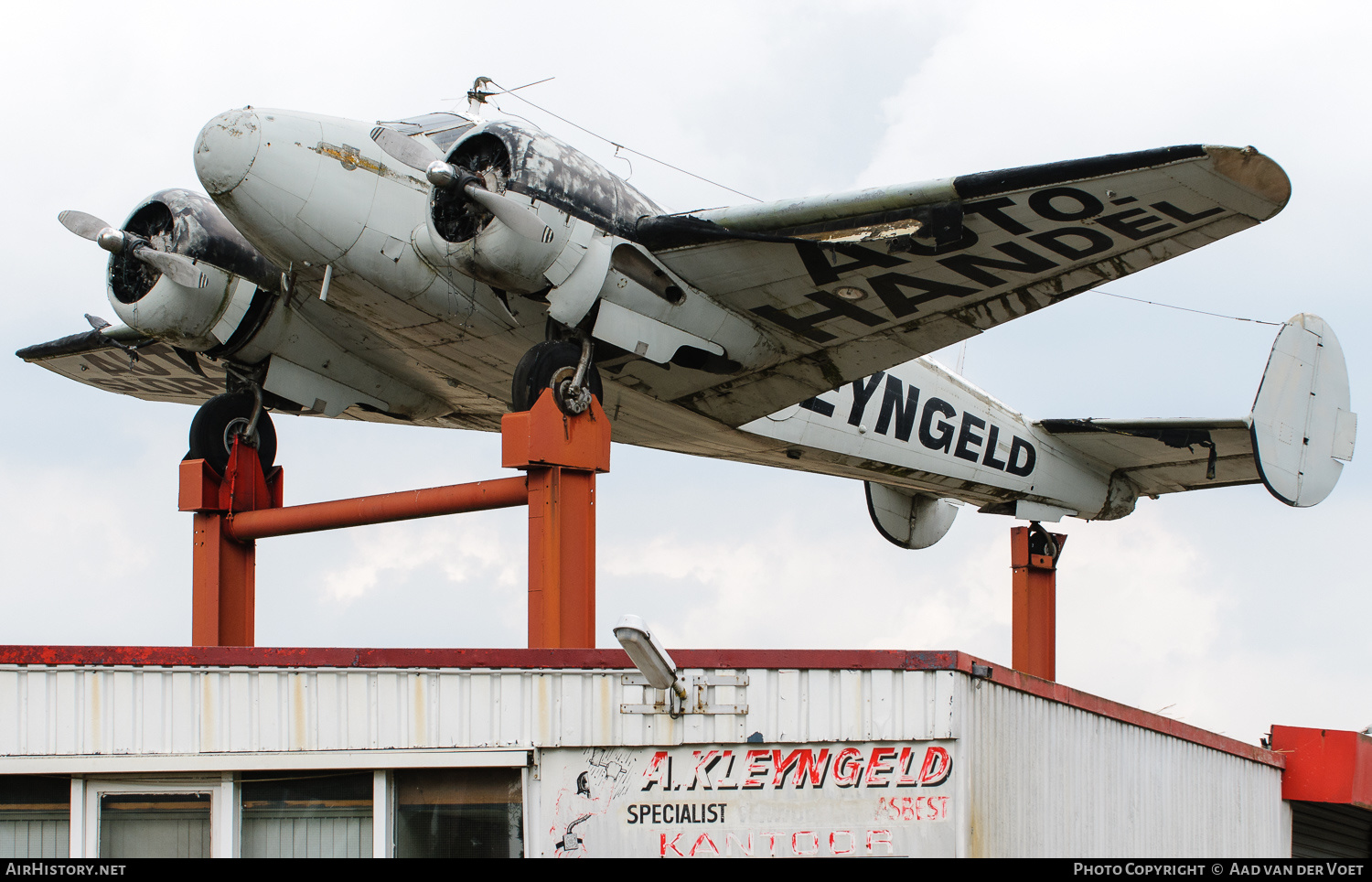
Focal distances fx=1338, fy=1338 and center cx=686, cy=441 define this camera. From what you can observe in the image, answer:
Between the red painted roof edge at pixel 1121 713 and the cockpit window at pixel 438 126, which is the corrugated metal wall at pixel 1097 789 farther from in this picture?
the cockpit window at pixel 438 126

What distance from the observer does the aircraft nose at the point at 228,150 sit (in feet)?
41.2

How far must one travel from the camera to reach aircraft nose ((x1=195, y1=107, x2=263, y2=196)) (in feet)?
41.2

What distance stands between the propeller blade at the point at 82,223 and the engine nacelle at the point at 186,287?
0.32 meters

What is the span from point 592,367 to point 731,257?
6.23 feet

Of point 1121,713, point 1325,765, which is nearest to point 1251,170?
point 1121,713

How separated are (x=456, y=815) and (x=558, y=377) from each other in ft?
17.3

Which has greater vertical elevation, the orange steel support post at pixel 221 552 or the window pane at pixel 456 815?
the orange steel support post at pixel 221 552

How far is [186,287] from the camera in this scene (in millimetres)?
15008

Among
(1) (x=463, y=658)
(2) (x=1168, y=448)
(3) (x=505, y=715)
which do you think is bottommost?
(3) (x=505, y=715)

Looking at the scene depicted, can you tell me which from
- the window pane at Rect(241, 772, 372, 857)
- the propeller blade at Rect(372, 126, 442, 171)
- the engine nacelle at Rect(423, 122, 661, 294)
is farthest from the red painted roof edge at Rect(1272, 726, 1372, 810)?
the propeller blade at Rect(372, 126, 442, 171)

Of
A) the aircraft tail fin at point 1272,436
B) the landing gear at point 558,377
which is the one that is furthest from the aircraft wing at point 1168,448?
the landing gear at point 558,377

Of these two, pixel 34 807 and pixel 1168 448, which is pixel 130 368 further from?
pixel 1168 448

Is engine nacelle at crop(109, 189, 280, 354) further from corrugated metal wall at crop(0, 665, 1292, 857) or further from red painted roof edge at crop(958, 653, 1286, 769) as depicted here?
red painted roof edge at crop(958, 653, 1286, 769)
